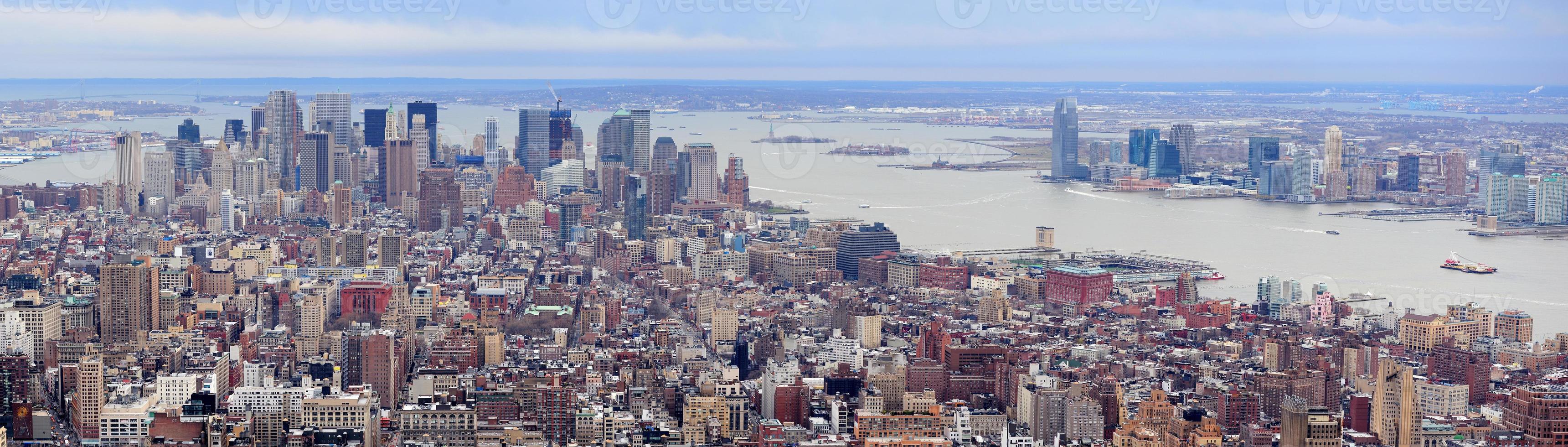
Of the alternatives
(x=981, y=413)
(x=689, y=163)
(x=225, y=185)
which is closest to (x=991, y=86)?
(x=689, y=163)

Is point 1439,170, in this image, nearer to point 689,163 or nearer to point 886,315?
point 689,163

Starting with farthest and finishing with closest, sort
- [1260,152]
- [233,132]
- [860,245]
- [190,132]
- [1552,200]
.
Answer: [233,132]
[190,132]
[1260,152]
[1552,200]
[860,245]

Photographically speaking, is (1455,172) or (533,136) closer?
(1455,172)

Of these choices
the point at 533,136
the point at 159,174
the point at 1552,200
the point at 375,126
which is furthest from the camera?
the point at 533,136

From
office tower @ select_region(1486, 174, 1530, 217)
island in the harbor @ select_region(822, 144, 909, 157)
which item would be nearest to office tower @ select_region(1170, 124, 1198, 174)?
island in the harbor @ select_region(822, 144, 909, 157)

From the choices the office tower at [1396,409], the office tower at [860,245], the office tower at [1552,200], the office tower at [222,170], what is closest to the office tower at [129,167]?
the office tower at [222,170]

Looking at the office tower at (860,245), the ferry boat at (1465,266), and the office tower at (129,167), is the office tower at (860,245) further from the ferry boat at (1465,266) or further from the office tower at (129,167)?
the office tower at (129,167)

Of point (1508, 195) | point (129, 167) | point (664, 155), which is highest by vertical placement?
point (664, 155)

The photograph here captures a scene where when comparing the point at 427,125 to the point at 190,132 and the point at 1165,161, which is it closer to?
the point at 190,132

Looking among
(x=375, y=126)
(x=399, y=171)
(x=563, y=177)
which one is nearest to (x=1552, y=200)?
(x=563, y=177)
